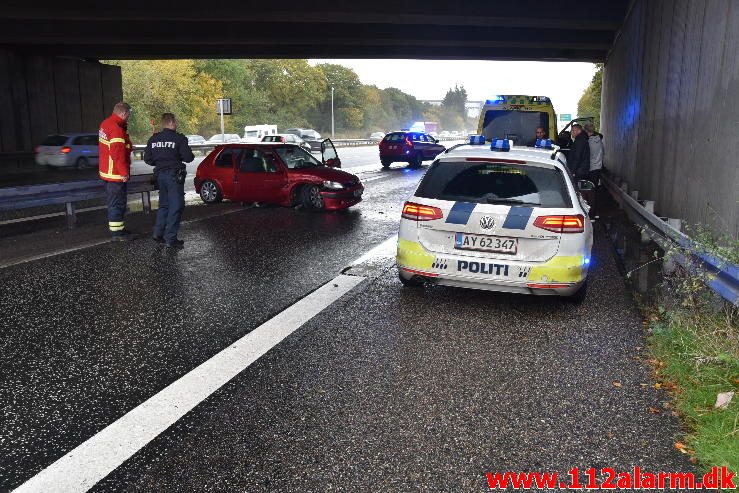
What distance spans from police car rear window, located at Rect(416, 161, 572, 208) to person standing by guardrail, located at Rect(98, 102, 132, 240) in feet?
18.0

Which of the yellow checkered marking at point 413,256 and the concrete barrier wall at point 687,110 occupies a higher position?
the concrete barrier wall at point 687,110

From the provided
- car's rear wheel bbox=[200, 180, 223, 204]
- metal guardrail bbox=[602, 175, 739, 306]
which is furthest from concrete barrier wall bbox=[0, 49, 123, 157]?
metal guardrail bbox=[602, 175, 739, 306]

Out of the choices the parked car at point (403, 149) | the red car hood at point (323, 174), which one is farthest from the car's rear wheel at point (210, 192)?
the parked car at point (403, 149)

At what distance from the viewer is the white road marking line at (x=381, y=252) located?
8242mm

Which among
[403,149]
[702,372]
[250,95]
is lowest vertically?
[702,372]

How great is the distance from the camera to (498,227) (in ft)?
18.4

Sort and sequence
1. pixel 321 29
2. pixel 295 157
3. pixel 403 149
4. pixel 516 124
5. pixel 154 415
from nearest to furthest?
pixel 154 415 < pixel 295 157 < pixel 516 124 < pixel 321 29 < pixel 403 149

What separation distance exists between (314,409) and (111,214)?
22.7 ft

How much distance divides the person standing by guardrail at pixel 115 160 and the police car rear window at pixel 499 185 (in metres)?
5.47

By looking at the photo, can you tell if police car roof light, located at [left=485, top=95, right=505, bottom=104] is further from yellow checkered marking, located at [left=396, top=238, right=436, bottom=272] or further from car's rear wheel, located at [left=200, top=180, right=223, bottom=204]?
yellow checkered marking, located at [left=396, top=238, right=436, bottom=272]

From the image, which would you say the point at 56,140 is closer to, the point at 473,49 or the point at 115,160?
the point at 473,49

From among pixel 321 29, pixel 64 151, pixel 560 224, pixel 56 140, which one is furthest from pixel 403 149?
pixel 560 224

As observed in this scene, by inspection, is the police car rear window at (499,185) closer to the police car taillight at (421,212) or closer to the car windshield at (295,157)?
the police car taillight at (421,212)

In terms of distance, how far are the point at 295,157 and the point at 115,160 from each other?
4331mm
